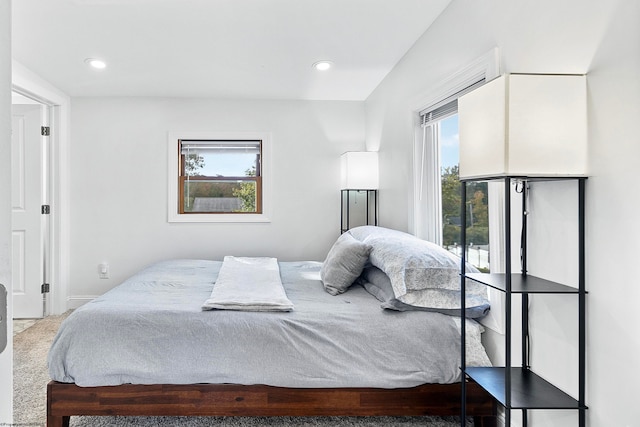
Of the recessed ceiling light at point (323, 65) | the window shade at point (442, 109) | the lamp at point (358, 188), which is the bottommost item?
the lamp at point (358, 188)

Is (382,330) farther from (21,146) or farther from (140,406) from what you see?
(21,146)

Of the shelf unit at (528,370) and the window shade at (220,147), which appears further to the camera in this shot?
the window shade at (220,147)

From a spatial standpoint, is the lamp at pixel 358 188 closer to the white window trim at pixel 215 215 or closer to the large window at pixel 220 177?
the white window trim at pixel 215 215

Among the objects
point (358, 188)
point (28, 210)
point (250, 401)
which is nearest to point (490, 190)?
point (250, 401)

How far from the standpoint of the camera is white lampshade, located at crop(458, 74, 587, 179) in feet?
4.74

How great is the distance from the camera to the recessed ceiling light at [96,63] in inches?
137

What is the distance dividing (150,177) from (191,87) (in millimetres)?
1094

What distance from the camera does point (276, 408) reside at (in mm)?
2104

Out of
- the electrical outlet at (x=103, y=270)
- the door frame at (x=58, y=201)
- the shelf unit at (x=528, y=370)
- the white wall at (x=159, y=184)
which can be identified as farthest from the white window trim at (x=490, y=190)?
the door frame at (x=58, y=201)

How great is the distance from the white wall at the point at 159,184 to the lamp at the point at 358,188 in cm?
29

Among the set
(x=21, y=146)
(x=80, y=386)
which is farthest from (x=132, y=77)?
(x=80, y=386)

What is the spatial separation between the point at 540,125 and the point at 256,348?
1.56m

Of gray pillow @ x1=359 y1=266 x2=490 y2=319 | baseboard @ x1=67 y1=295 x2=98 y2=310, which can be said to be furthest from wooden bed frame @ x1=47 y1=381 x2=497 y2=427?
baseboard @ x1=67 y1=295 x2=98 y2=310

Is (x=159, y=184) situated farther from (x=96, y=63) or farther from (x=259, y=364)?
(x=259, y=364)
